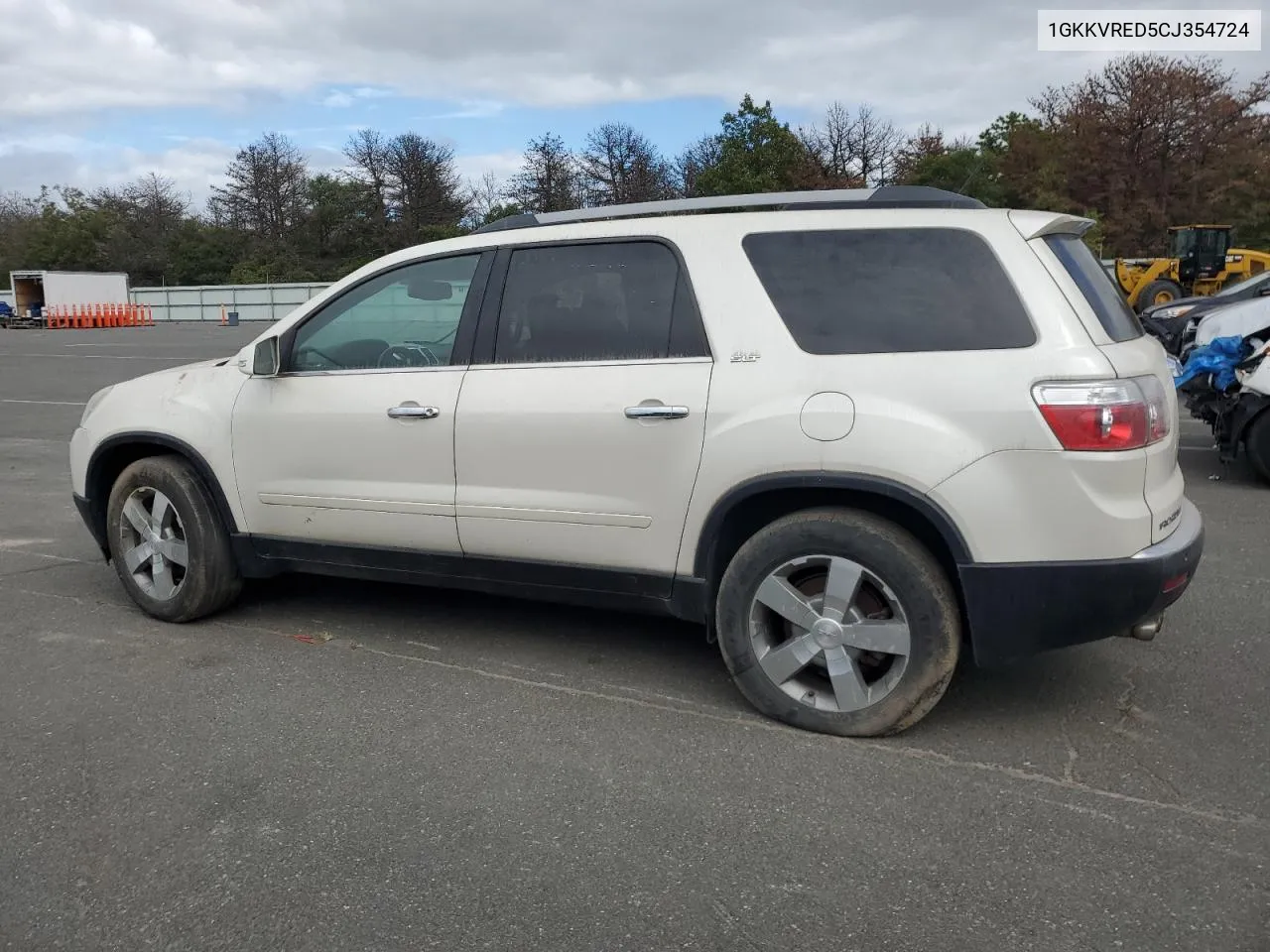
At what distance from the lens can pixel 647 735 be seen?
370 cm

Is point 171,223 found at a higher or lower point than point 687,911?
higher

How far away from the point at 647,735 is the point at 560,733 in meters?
0.31

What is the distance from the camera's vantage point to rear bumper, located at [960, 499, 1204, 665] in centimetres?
330

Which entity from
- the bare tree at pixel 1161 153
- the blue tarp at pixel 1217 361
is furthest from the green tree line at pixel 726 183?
the blue tarp at pixel 1217 361

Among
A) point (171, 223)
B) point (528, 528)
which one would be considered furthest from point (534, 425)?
point (171, 223)

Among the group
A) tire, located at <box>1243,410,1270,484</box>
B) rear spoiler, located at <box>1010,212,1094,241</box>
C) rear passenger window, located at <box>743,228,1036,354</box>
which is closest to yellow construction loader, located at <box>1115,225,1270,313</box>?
tire, located at <box>1243,410,1270,484</box>

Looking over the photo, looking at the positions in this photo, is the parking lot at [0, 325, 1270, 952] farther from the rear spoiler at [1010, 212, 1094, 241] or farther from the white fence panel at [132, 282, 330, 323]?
the white fence panel at [132, 282, 330, 323]

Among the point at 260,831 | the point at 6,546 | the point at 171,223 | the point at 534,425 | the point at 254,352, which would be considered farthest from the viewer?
the point at 171,223

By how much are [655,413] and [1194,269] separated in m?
24.1

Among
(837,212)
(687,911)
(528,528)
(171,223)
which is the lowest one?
(687,911)

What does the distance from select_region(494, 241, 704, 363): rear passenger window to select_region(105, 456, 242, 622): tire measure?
1672mm

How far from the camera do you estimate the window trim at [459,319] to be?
4.25m

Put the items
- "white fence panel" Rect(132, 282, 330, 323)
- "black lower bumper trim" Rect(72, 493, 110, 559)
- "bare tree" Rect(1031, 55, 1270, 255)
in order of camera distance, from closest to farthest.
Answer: "black lower bumper trim" Rect(72, 493, 110, 559) → "bare tree" Rect(1031, 55, 1270, 255) → "white fence panel" Rect(132, 282, 330, 323)

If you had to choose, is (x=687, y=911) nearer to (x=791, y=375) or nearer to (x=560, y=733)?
(x=560, y=733)
